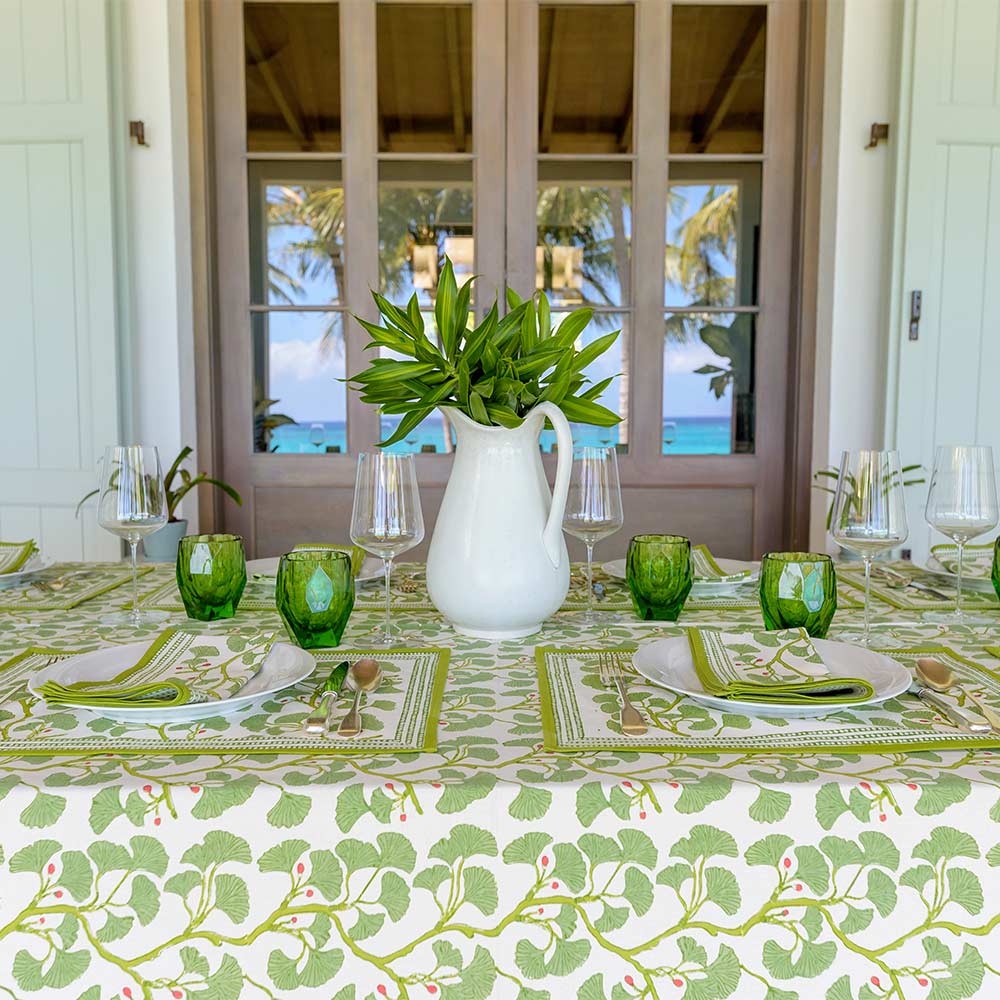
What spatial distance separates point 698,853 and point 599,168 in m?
2.52

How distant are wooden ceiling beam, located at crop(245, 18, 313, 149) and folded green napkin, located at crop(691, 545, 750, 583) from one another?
1.93m

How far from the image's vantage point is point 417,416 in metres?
1.01

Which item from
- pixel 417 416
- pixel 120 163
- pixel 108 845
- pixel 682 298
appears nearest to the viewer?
pixel 108 845

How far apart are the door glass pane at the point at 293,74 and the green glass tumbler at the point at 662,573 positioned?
6.94 feet

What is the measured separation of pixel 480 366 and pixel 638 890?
1.85ft

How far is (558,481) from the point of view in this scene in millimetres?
960

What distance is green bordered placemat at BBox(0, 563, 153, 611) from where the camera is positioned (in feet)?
3.91

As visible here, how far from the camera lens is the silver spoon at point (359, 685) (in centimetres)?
71

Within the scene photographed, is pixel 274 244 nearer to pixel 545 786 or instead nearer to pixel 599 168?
pixel 599 168

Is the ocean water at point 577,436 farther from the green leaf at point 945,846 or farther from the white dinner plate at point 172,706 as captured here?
the green leaf at point 945,846

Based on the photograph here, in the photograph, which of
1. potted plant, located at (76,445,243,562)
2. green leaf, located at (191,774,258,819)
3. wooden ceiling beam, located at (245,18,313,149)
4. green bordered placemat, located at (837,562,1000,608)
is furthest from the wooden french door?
A: green leaf, located at (191,774,258,819)

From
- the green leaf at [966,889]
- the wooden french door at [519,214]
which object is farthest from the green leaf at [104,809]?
the wooden french door at [519,214]

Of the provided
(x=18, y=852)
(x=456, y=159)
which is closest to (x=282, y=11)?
(x=456, y=159)

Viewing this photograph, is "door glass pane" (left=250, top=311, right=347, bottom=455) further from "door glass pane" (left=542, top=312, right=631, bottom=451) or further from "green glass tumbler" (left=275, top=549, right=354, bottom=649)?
"green glass tumbler" (left=275, top=549, right=354, bottom=649)
